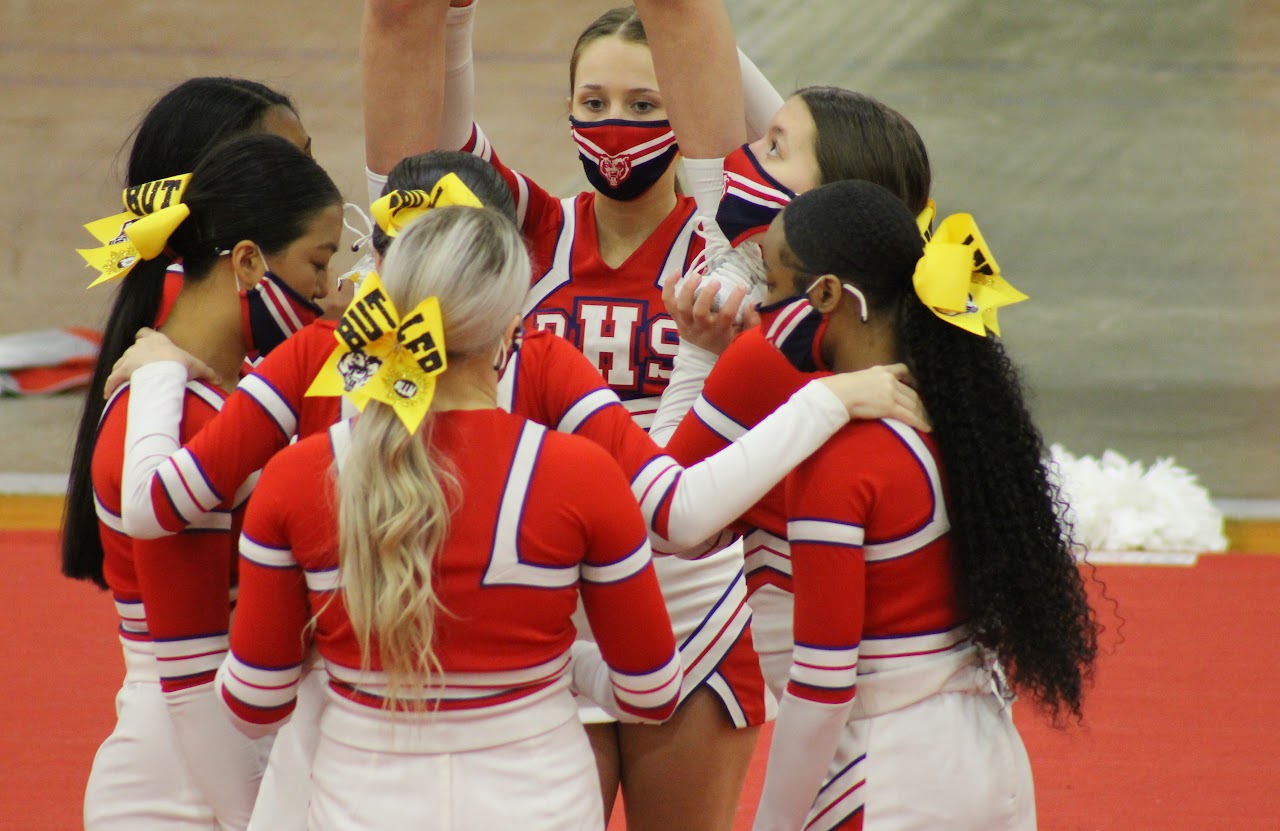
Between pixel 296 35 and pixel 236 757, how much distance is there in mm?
7757

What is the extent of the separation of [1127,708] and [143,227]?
3.07 m

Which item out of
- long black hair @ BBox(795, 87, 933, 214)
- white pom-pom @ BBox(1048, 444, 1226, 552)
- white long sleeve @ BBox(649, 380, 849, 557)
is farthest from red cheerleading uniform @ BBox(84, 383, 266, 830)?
white pom-pom @ BBox(1048, 444, 1226, 552)

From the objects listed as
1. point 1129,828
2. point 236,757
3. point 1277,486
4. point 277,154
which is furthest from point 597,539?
point 1277,486

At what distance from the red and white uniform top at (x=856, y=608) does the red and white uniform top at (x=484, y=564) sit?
0.74ft

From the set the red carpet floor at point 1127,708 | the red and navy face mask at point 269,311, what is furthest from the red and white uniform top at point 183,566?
the red carpet floor at point 1127,708

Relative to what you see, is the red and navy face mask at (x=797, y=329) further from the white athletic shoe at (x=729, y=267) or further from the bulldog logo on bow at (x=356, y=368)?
the bulldog logo on bow at (x=356, y=368)

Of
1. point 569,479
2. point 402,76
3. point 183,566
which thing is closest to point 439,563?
point 569,479

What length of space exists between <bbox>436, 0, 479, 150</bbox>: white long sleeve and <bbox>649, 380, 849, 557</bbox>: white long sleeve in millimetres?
885

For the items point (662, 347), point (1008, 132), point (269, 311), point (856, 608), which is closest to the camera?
point (856, 608)

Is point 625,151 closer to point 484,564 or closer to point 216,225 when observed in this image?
point 216,225

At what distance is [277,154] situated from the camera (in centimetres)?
219

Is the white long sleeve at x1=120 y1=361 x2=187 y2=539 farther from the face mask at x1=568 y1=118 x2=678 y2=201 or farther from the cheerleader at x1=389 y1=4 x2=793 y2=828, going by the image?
the face mask at x1=568 y1=118 x2=678 y2=201

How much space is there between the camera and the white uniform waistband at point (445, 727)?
1684 millimetres

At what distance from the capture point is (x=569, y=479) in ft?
5.49
